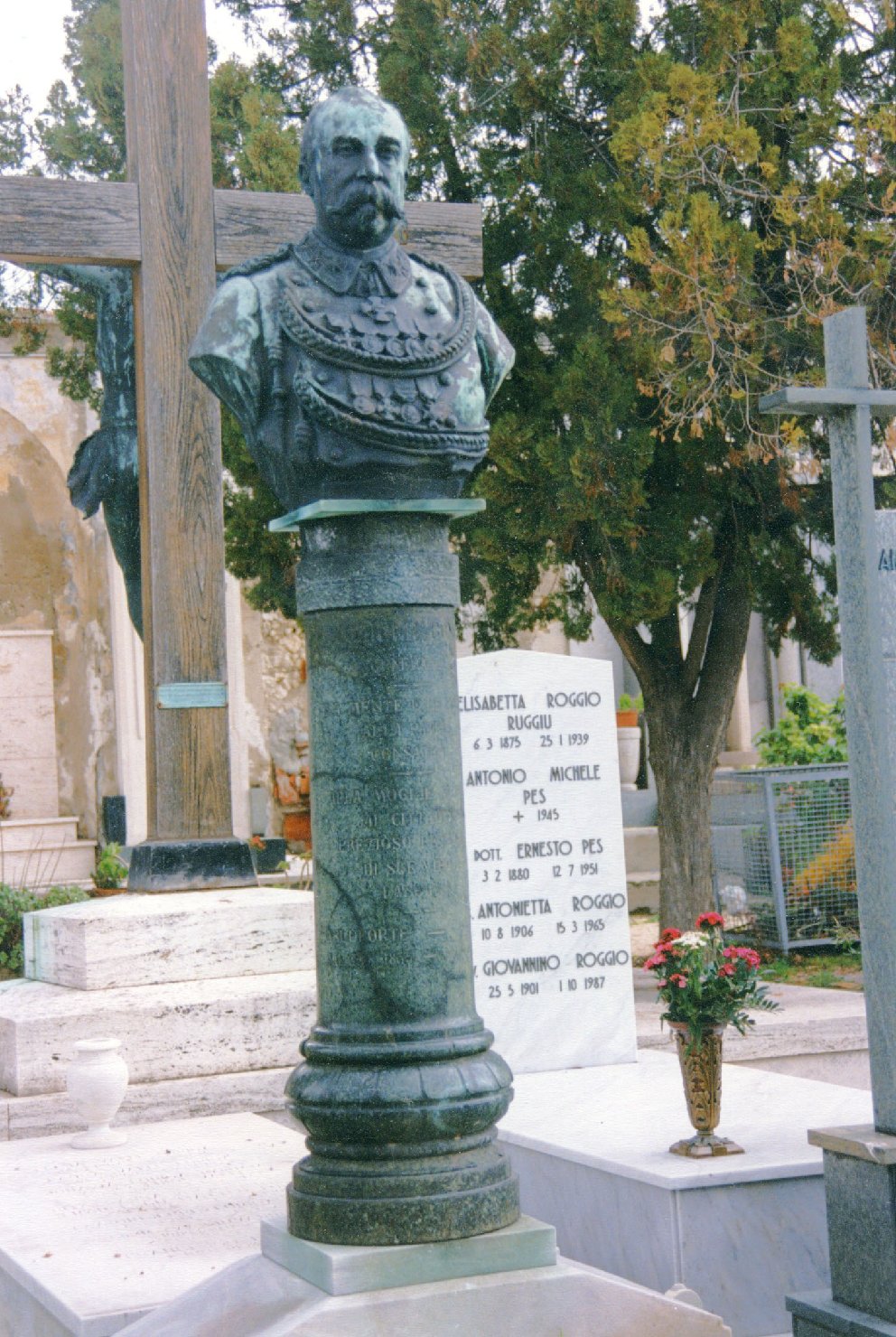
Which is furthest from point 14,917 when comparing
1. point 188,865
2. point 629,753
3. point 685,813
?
point 629,753

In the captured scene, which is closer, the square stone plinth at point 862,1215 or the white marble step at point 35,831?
the square stone plinth at point 862,1215

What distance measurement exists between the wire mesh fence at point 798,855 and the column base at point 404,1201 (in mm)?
8542

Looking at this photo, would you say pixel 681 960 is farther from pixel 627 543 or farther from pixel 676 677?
pixel 676 677

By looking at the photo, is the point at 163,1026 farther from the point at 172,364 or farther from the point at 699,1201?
the point at 172,364

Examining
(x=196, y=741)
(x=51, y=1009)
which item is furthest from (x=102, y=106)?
(x=51, y=1009)

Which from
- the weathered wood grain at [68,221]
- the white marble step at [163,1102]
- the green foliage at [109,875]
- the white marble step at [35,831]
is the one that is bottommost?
the white marble step at [163,1102]

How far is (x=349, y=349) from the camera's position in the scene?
12.5 ft

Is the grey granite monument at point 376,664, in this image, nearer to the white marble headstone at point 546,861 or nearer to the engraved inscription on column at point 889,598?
the engraved inscription on column at point 889,598

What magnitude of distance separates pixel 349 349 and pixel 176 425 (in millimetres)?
2949

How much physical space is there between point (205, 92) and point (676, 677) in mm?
5292

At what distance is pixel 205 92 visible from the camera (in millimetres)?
6867

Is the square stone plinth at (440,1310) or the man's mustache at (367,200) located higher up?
the man's mustache at (367,200)

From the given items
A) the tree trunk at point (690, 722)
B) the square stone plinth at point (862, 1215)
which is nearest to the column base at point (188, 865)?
the square stone plinth at point (862, 1215)

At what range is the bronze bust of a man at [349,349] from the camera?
3.81 metres
